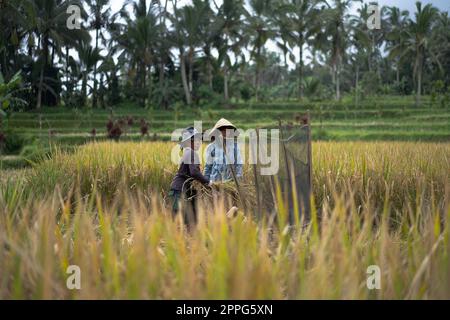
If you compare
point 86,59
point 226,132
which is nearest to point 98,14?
point 86,59

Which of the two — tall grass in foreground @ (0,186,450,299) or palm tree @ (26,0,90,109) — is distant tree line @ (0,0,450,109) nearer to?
palm tree @ (26,0,90,109)

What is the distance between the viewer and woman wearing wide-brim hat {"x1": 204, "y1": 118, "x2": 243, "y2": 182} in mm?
4418

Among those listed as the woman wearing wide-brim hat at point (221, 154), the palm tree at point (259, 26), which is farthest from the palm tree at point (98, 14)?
the woman wearing wide-brim hat at point (221, 154)

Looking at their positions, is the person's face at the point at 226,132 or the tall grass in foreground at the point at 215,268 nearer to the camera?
the tall grass in foreground at the point at 215,268

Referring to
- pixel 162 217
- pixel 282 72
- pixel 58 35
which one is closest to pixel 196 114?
pixel 58 35

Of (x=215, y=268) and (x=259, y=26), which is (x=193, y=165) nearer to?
(x=215, y=268)

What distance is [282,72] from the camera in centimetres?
5009

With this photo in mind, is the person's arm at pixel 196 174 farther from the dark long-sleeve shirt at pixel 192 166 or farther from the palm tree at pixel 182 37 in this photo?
the palm tree at pixel 182 37

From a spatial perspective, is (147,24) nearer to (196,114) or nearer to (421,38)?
(196,114)

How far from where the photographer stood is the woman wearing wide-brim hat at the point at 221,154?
4.42 metres

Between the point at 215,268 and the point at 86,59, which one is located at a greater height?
the point at 86,59

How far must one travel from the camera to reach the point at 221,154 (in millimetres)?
4504

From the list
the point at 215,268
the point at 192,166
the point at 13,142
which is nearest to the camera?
the point at 215,268
